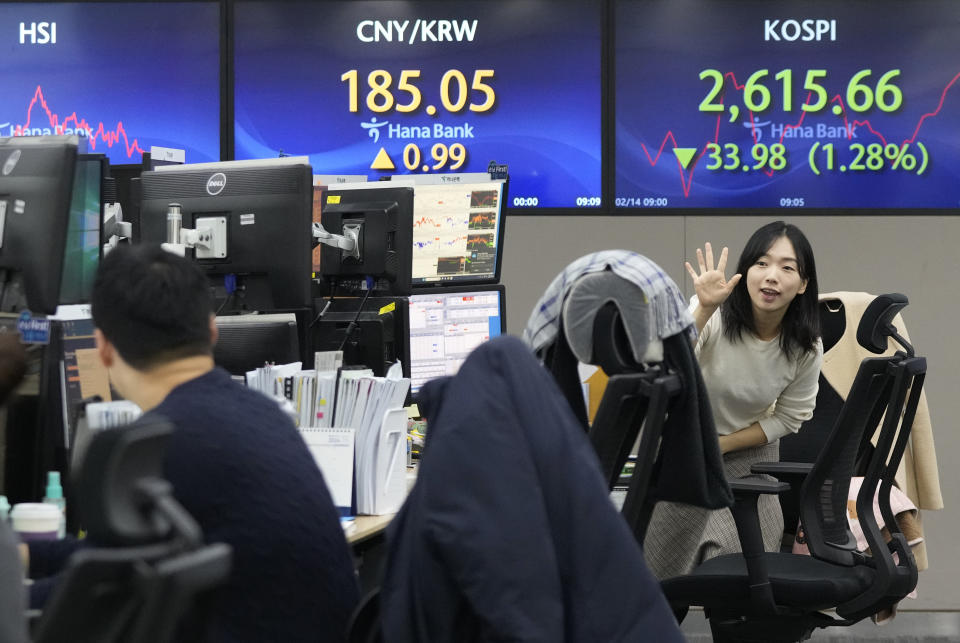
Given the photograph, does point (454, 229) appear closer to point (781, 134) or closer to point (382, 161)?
point (382, 161)

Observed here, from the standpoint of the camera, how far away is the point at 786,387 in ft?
10.5

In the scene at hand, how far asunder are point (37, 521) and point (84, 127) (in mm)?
3314

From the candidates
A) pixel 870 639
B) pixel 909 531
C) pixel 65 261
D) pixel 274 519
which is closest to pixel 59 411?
pixel 65 261

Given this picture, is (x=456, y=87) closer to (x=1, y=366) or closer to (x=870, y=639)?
(x=870, y=639)

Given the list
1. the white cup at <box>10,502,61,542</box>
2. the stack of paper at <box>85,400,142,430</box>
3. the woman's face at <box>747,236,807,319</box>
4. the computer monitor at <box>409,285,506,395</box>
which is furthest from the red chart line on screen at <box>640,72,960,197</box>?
the white cup at <box>10,502,61,542</box>

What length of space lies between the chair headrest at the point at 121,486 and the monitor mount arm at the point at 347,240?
250 centimetres

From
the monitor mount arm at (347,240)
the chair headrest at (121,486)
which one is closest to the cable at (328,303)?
the monitor mount arm at (347,240)

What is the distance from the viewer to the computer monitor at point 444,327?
3.47m

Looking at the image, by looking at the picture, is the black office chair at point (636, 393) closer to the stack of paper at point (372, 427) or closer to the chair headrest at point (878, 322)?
the stack of paper at point (372, 427)

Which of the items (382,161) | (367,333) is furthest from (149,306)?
(382,161)

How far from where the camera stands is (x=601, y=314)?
179 cm

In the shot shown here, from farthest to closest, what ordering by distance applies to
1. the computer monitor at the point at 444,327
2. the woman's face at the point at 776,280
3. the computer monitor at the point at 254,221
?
the computer monitor at the point at 444,327 < the woman's face at the point at 776,280 < the computer monitor at the point at 254,221
